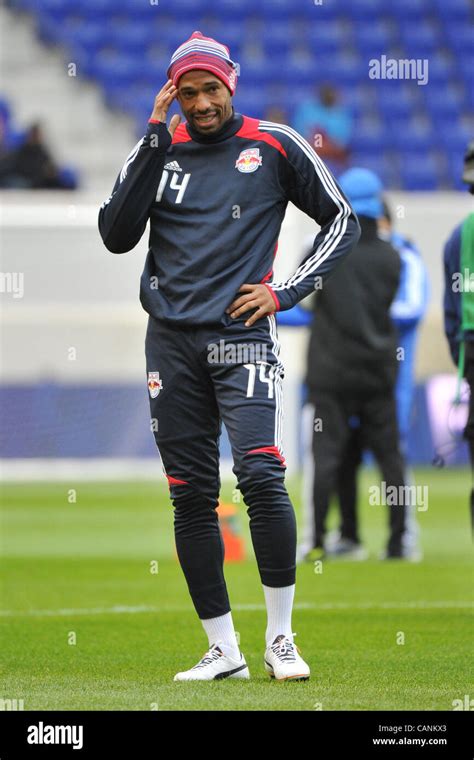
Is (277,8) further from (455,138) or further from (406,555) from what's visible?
(406,555)

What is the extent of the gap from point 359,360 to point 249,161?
174 inches

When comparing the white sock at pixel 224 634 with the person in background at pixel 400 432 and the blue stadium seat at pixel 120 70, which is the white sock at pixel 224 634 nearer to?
the person in background at pixel 400 432

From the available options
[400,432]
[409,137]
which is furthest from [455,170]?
[400,432]

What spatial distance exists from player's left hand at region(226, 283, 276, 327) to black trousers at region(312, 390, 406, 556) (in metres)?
4.40

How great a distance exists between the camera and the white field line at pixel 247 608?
23.1 ft

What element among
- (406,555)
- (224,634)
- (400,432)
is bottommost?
(224,634)

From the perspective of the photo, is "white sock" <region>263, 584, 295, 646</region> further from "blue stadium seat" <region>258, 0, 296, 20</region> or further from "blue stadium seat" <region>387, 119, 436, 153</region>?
"blue stadium seat" <region>258, 0, 296, 20</region>

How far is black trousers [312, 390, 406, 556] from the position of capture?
9.25 metres

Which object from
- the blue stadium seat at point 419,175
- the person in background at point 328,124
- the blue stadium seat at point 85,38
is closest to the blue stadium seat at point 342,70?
the blue stadium seat at point 419,175

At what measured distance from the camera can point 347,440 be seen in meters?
9.60

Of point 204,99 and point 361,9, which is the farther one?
point 361,9

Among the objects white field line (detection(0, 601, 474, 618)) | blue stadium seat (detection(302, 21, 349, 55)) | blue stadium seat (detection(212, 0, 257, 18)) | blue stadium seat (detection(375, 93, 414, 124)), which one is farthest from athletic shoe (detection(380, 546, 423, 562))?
blue stadium seat (detection(212, 0, 257, 18))
